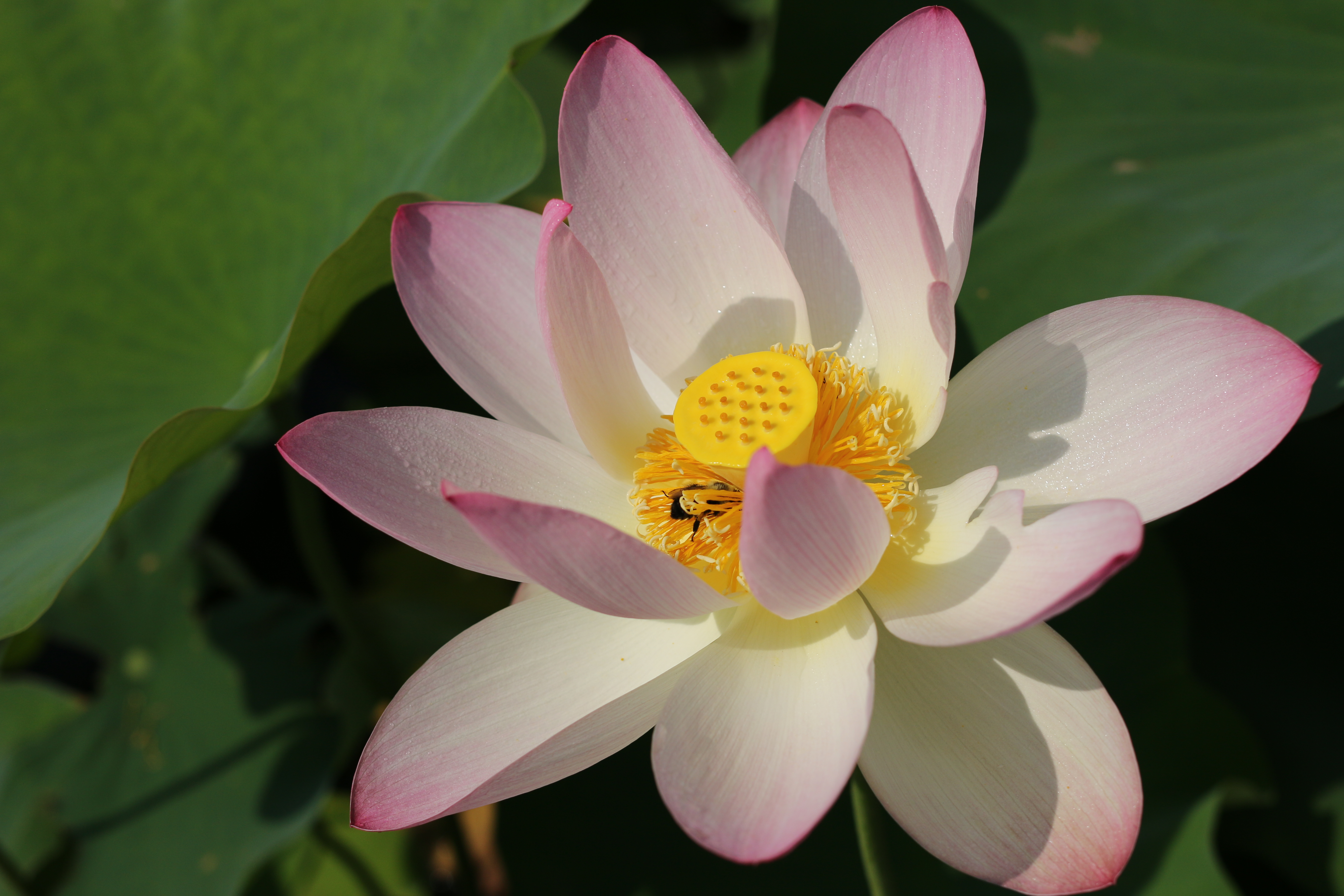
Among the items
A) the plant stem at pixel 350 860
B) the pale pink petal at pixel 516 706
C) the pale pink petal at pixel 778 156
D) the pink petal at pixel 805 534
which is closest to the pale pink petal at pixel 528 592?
the pale pink petal at pixel 516 706

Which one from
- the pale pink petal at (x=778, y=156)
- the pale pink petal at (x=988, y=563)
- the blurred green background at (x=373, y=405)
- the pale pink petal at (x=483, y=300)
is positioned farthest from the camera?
the blurred green background at (x=373, y=405)

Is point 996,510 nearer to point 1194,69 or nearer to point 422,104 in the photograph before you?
point 1194,69

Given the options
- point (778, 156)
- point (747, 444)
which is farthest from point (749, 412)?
point (778, 156)

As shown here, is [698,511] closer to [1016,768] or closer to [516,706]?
[516,706]

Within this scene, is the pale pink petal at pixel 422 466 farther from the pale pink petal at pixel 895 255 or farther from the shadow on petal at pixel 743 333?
the pale pink petal at pixel 895 255

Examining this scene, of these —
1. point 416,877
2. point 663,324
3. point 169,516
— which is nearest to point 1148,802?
point 663,324

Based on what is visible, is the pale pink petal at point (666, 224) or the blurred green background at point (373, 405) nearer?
the pale pink petal at point (666, 224)

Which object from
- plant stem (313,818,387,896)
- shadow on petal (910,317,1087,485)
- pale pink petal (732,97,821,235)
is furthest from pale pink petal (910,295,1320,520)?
plant stem (313,818,387,896)
